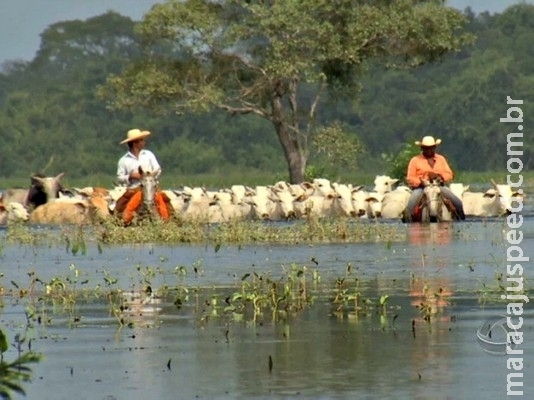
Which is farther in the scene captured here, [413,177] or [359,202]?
[359,202]

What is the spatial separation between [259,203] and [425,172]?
18.4ft

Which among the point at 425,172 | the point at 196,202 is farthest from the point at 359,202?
the point at 425,172

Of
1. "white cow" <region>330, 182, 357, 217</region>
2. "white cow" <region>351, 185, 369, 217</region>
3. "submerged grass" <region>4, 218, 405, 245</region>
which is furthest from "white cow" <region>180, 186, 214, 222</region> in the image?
"submerged grass" <region>4, 218, 405, 245</region>

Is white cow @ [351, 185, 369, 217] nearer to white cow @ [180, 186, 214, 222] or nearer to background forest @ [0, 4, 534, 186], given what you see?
white cow @ [180, 186, 214, 222]

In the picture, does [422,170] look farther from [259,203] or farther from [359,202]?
[259,203]

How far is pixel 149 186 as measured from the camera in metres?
24.7

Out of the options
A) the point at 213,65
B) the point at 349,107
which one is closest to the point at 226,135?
the point at 349,107

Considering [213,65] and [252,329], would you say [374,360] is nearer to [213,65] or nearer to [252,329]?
[252,329]

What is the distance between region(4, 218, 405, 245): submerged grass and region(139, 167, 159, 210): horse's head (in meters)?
0.48

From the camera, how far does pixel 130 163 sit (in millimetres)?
25312

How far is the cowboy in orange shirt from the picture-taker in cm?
2794

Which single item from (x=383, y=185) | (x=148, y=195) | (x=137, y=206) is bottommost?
(x=137, y=206)

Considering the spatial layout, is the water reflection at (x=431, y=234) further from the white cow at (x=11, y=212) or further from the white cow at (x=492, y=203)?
the white cow at (x=11, y=212)

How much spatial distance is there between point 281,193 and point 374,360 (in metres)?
22.8
